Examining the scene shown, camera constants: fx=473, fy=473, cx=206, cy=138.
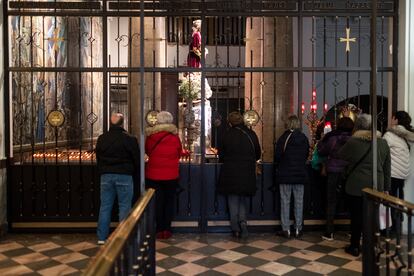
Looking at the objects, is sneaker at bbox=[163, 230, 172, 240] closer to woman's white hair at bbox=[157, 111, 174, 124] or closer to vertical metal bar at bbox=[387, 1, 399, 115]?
woman's white hair at bbox=[157, 111, 174, 124]

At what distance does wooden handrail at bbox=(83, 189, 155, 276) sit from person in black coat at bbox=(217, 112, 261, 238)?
3.24 metres

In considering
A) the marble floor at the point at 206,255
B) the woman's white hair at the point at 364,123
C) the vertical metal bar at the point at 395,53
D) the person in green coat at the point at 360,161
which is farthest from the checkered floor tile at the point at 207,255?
the vertical metal bar at the point at 395,53

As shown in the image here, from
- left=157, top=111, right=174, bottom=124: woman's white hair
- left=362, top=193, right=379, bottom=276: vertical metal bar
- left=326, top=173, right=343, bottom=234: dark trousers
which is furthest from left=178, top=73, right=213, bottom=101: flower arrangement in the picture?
left=362, top=193, right=379, bottom=276: vertical metal bar

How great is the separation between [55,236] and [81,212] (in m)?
0.46

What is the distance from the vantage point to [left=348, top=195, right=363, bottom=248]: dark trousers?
5.20 meters

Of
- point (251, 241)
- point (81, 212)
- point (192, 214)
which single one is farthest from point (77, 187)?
point (251, 241)

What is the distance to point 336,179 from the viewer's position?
5.94 meters

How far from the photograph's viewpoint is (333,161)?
5.89m

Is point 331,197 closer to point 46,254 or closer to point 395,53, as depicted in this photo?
point 395,53

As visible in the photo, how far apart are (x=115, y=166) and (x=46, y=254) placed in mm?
1266

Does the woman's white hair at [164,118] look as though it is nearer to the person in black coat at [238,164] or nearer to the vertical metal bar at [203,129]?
the vertical metal bar at [203,129]

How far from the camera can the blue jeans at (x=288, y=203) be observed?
6.10 m

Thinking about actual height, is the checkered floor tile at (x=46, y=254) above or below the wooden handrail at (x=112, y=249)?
below

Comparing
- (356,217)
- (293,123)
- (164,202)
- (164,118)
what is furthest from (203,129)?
(356,217)
